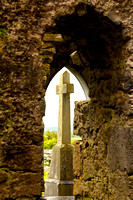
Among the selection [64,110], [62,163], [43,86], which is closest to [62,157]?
[62,163]

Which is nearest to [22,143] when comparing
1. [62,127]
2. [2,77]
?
[2,77]

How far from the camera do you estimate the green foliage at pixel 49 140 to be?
1158 centimetres

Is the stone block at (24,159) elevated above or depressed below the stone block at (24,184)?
above

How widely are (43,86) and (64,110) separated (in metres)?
4.61

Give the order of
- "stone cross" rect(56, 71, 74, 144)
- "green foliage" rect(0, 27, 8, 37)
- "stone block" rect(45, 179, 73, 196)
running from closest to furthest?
"green foliage" rect(0, 27, 8, 37), "stone block" rect(45, 179, 73, 196), "stone cross" rect(56, 71, 74, 144)

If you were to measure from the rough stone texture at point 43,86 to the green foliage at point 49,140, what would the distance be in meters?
7.17

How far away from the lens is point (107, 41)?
3953 mm

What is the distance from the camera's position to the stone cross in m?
8.23

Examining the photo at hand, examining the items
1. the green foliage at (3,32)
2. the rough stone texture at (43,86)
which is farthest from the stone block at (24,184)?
the green foliage at (3,32)

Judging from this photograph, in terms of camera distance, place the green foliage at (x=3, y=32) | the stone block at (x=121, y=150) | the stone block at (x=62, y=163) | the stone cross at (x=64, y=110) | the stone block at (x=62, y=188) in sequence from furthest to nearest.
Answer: the stone cross at (x=64, y=110) < the stone block at (x=62, y=163) < the stone block at (x=62, y=188) < the stone block at (x=121, y=150) < the green foliage at (x=3, y=32)

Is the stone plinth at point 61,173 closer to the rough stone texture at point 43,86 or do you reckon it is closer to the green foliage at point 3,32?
the rough stone texture at point 43,86

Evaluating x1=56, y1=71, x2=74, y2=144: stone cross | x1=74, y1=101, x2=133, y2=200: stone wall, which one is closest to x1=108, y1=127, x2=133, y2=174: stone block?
x1=74, y1=101, x2=133, y2=200: stone wall

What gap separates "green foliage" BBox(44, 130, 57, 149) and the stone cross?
132 inches

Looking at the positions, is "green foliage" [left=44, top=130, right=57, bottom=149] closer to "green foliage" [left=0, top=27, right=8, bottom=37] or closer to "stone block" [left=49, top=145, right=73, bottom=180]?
"stone block" [left=49, top=145, right=73, bottom=180]
